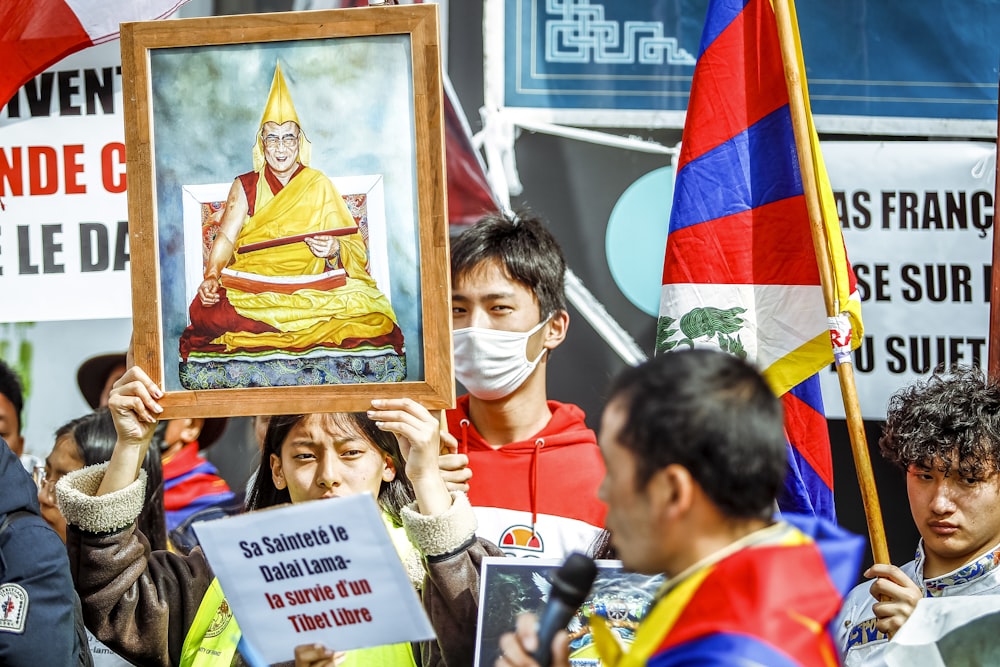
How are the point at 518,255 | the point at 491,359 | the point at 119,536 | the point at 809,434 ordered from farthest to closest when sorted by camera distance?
the point at 809,434 → the point at 518,255 → the point at 491,359 → the point at 119,536

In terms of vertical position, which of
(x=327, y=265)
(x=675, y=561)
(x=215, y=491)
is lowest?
(x=215, y=491)

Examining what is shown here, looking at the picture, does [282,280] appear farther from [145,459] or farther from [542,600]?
[145,459]

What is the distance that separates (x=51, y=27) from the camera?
379cm

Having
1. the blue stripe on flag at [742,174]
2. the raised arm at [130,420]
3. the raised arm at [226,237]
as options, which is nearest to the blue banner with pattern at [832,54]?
the blue stripe on flag at [742,174]

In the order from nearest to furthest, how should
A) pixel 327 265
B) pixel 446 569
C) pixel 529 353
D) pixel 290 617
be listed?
pixel 290 617 → pixel 446 569 → pixel 327 265 → pixel 529 353

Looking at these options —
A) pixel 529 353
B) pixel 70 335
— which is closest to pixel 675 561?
pixel 529 353

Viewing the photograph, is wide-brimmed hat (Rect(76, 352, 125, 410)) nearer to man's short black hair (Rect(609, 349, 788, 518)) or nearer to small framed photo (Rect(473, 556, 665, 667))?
small framed photo (Rect(473, 556, 665, 667))

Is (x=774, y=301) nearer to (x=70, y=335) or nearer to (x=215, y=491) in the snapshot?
(x=215, y=491)

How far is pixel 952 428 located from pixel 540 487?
3.69ft

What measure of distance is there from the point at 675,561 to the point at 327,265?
4.71ft

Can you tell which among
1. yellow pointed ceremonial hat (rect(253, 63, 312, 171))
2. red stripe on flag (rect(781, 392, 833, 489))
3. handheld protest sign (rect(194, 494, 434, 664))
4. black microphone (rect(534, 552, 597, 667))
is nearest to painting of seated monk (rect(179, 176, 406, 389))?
yellow pointed ceremonial hat (rect(253, 63, 312, 171))

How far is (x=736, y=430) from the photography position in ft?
5.07

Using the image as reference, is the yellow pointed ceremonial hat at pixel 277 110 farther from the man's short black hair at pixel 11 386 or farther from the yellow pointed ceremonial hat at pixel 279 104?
the man's short black hair at pixel 11 386

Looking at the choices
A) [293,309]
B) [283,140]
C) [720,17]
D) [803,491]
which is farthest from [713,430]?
[720,17]
